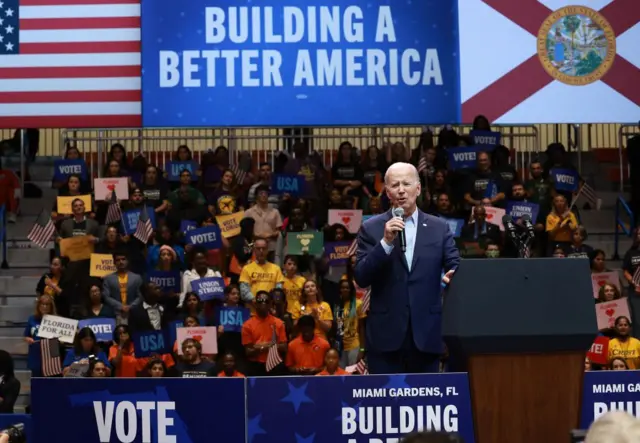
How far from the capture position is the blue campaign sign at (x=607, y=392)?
606 centimetres

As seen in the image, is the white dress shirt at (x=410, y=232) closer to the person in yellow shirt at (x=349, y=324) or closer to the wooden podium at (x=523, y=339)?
the wooden podium at (x=523, y=339)

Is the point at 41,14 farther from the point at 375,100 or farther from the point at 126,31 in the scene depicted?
the point at 375,100

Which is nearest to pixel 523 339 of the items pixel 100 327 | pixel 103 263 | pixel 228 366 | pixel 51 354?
pixel 228 366

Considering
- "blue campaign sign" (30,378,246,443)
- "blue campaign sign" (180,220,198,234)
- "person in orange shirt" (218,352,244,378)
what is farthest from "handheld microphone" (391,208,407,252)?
"blue campaign sign" (180,220,198,234)

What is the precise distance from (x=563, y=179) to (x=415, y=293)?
9.21 metres

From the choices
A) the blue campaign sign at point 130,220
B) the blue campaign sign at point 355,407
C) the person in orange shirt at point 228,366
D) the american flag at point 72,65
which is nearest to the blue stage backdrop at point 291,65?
the american flag at point 72,65

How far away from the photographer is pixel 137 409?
6.11 metres

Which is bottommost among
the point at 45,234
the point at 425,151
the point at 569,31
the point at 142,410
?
the point at 142,410

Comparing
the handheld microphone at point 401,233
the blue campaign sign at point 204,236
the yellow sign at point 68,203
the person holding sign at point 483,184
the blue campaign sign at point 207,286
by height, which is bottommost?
the blue campaign sign at point 207,286

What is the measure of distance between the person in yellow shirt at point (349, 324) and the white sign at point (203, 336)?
53.8 inches

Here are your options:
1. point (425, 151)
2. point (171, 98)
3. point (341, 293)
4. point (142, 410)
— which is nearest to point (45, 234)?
point (171, 98)

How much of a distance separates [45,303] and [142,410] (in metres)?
7.44

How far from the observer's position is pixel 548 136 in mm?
18172

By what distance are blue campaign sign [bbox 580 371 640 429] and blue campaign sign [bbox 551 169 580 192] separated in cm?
890
